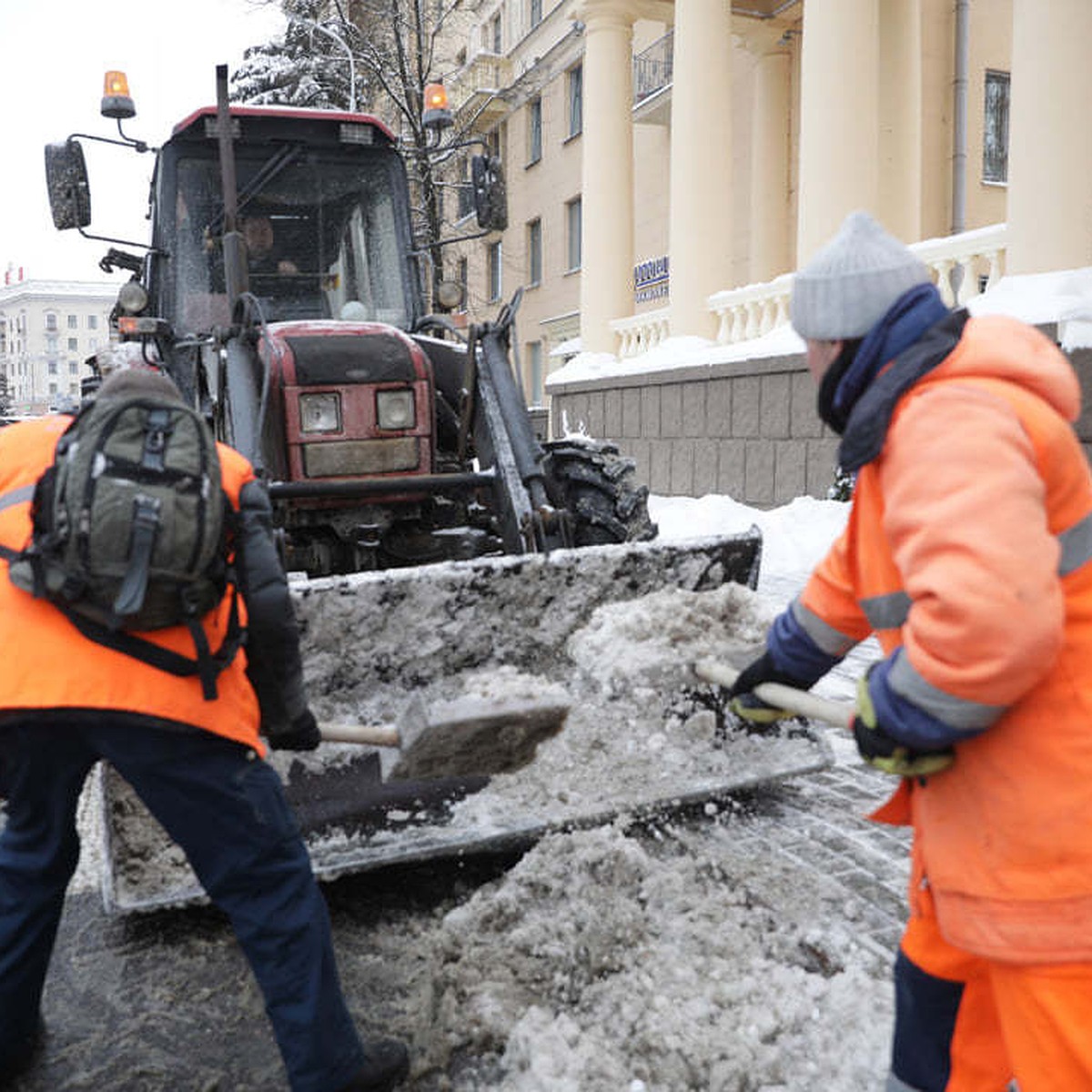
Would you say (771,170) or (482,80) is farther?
(482,80)

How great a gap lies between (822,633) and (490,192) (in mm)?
3976

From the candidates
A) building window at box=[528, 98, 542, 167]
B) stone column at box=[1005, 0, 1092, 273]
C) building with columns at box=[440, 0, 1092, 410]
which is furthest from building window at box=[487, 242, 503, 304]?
stone column at box=[1005, 0, 1092, 273]

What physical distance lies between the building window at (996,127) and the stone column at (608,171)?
4.67 m

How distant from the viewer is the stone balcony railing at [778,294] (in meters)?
8.49

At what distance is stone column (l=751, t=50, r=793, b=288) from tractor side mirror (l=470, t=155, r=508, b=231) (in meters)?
9.91

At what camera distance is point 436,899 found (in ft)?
10.1

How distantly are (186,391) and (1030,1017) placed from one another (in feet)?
15.2

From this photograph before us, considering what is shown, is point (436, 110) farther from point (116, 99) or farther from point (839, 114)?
point (839, 114)

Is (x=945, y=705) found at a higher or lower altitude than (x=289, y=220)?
lower

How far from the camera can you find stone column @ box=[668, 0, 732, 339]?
1179cm

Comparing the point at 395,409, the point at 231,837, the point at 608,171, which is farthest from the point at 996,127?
the point at 231,837

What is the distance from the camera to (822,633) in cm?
198

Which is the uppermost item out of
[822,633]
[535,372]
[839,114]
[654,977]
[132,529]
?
Answer: [839,114]

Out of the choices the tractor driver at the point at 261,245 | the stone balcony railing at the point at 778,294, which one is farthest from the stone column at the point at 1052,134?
the tractor driver at the point at 261,245
